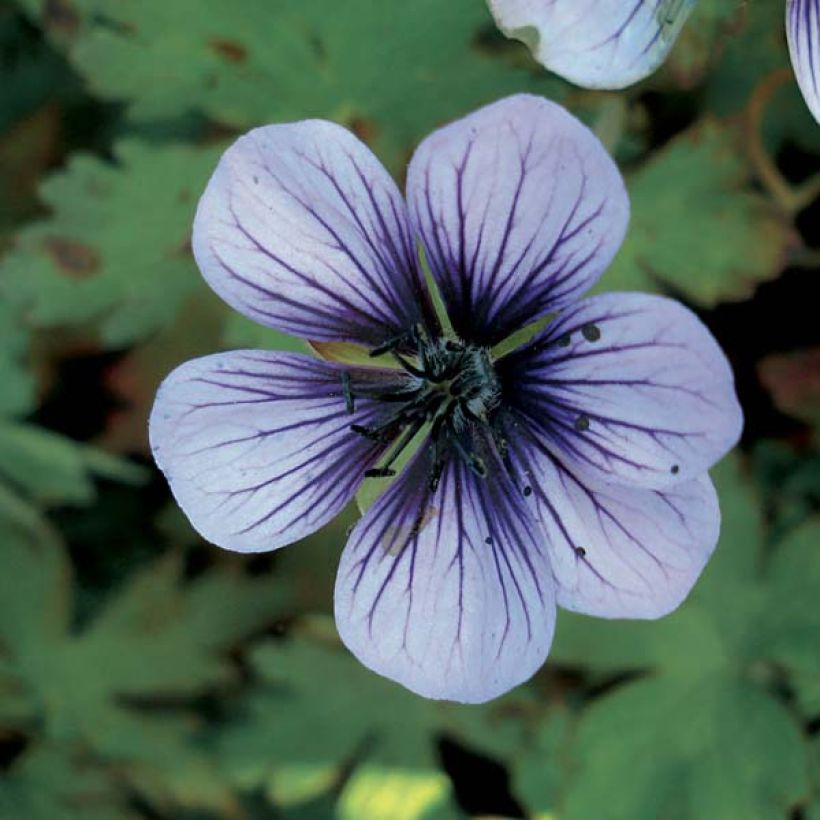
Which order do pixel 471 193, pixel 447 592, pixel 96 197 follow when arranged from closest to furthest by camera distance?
1. pixel 471 193
2. pixel 447 592
3. pixel 96 197

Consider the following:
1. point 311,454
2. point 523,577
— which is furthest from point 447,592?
point 311,454

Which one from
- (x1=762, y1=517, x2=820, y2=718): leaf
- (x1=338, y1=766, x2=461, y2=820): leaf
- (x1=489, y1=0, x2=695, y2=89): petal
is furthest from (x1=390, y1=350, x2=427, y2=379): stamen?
(x1=338, y1=766, x2=461, y2=820): leaf

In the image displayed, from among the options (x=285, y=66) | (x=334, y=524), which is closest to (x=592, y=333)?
(x=285, y=66)

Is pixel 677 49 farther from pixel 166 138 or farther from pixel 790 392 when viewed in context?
pixel 166 138

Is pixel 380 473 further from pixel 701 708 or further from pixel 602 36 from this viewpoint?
pixel 701 708

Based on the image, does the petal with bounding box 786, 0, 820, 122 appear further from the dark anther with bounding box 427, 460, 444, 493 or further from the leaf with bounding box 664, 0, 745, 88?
the dark anther with bounding box 427, 460, 444, 493

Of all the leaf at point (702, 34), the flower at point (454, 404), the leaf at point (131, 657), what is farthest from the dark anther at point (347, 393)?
the leaf at point (131, 657)
